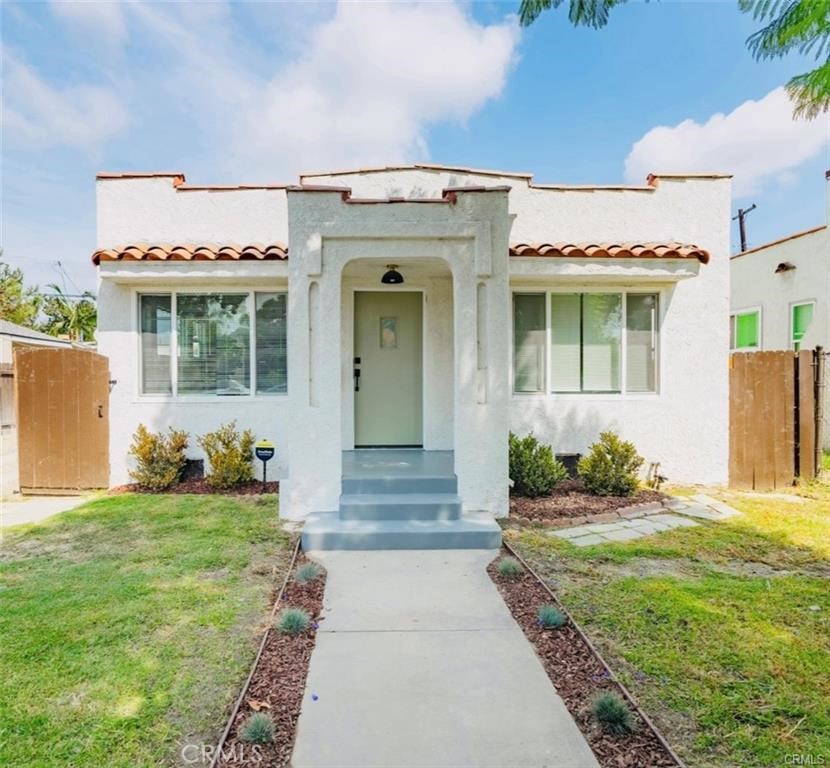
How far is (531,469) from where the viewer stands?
7426mm

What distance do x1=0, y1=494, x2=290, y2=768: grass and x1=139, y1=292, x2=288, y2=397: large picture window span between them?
264cm

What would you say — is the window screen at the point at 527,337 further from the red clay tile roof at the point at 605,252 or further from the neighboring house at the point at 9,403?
the neighboring house at the point at 9,403

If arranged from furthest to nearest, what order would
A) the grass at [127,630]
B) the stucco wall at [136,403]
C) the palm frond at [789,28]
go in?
the stucco wall at [136,403] < the grass at [127,630] < the palm frond at [789,28]

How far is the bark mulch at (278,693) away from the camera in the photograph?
100 inches

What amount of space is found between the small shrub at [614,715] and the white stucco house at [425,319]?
5.28m

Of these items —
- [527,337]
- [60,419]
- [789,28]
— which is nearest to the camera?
[789,28]

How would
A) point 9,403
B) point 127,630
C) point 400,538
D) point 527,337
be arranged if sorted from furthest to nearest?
point 9,403 → point 527,337 → point 400,538 → point 127,630

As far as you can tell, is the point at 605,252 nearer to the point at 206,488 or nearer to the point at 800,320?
the point at 206,488

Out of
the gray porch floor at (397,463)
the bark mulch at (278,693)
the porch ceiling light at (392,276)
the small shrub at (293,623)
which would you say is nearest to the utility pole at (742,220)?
the porch ceiling light at (392,276)

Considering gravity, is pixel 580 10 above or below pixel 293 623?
above

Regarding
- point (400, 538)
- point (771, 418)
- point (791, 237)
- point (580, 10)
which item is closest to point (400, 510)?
point (400, 538)

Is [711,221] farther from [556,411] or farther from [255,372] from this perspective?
[255,372]

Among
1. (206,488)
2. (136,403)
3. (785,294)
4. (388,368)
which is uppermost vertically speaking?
(785,294)

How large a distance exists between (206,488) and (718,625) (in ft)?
24.0
